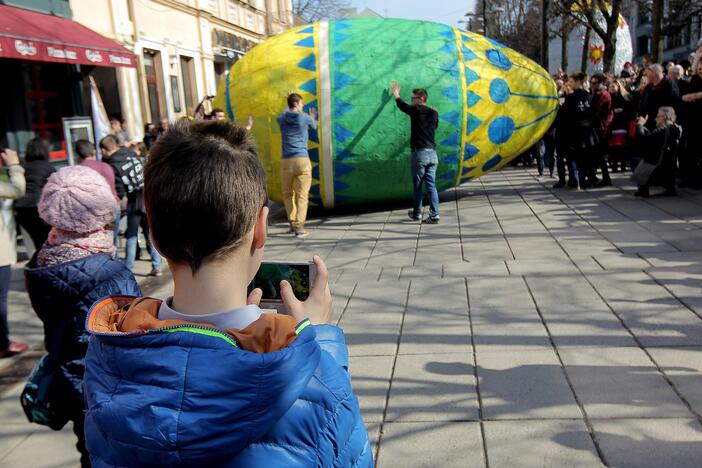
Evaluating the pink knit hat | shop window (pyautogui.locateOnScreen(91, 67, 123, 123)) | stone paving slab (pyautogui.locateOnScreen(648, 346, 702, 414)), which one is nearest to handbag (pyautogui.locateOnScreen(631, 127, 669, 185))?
stone paving slab (pyautogui.locateOnScreen(648, 346, 702, 414))

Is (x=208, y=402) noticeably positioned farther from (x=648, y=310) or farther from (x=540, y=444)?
(x=648, y=310)

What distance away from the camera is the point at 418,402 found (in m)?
3.67

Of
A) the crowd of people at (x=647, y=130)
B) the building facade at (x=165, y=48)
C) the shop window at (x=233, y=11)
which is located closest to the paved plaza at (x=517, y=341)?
the crowd of people at (x=647, y=130)

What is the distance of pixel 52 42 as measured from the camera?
10773 mm

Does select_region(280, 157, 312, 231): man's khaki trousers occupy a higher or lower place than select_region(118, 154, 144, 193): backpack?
lower

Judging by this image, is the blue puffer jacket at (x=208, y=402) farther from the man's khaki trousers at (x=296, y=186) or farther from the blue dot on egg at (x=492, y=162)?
the blue dot on egg at (x=492, y=162)

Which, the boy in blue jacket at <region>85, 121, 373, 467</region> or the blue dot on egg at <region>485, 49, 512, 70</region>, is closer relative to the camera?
the boy in blue jacket at <region>85, 121, 373, 467</region>

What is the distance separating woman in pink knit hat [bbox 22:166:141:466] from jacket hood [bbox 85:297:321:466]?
138cm

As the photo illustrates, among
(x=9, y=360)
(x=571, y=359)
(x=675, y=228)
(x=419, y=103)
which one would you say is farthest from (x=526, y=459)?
(x=419, y=103)

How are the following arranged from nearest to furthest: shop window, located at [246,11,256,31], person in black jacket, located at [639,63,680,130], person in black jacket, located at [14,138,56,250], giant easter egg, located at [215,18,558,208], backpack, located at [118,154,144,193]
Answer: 1. person in black jacket, located at [14,138,56,250]
2. backpack, located at [118,154,144,193]
3. giant easter egg, located at [215,18,558,208]
4. person in black jacket, located at [639,63,680,130]
5. shop window, located at [246,11,256,31]

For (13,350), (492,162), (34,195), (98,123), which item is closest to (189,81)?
(98,123)

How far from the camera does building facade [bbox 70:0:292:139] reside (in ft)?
49.9

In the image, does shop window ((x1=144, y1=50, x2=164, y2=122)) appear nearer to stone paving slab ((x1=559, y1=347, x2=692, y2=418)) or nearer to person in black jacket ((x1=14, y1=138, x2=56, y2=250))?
person in black jacket ((x1=14, y1=138, x2=56, y2=250))

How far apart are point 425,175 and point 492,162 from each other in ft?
4.85
